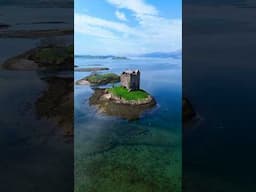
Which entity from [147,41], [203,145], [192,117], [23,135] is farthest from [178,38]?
[23,135]

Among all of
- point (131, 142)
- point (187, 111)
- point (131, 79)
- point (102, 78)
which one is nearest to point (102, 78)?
point (102, 78)

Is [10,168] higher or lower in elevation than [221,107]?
lower

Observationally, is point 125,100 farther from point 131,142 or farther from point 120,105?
point 131,142

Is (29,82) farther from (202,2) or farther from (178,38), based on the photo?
(202,2)


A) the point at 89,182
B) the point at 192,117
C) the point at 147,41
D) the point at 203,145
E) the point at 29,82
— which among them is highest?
the point at 147,41

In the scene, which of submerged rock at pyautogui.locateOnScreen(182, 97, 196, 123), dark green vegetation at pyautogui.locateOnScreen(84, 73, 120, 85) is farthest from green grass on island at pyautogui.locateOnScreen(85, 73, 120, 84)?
submerged rock at pyautogui.locateOnScreen(182, 97, 196, 123)

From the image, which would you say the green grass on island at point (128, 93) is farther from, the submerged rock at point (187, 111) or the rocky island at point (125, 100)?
the submerged rock at point (187, 111)

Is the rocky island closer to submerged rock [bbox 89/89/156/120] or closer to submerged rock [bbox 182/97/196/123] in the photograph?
submerged rock [bbox 89/89/156/120]
